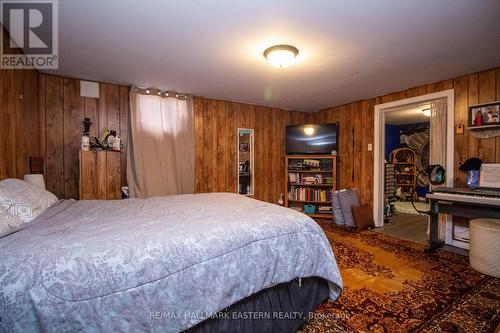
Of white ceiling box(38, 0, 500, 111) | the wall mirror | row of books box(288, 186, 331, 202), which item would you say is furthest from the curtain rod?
row of books box(288, 186, 331, 202)

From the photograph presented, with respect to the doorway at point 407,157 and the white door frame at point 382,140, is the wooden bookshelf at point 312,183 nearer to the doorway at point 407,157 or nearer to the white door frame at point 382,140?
the white door frame at point 382,140

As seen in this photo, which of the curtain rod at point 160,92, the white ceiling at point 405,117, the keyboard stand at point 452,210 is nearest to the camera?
the keyboard stand at point 452,210

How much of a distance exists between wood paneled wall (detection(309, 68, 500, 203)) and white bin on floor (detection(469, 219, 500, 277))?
0.89m

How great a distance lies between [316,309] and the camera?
1.78 meters

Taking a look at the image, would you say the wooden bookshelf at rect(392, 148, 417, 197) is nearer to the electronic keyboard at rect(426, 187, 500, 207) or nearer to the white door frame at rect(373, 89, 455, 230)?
the white door frame at rect(373, 89, 455, 230)

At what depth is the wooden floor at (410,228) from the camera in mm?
3306

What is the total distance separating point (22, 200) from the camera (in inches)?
56.5

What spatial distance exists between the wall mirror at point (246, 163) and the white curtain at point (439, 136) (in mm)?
2911

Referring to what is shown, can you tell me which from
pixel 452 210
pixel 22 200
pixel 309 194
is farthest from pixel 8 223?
pixel 309 194

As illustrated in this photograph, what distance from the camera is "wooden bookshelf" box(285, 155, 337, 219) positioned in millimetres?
4594

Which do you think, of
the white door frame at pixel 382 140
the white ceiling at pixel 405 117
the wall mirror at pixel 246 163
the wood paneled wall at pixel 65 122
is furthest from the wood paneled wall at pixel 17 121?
the white ceiling at pixel 405 117

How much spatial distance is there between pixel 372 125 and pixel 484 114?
1.44 metres

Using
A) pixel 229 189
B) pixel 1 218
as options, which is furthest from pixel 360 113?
pixel 1 218

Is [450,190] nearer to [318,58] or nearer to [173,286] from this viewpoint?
[318,58]
